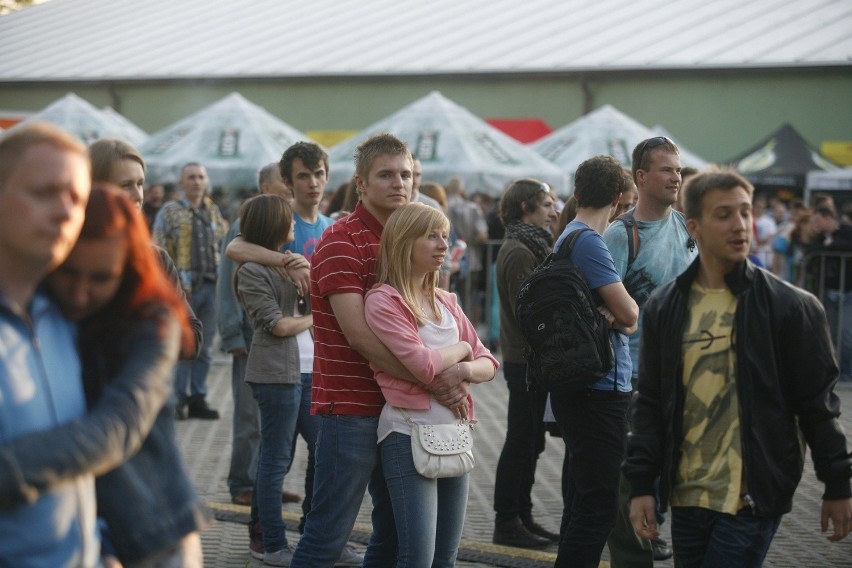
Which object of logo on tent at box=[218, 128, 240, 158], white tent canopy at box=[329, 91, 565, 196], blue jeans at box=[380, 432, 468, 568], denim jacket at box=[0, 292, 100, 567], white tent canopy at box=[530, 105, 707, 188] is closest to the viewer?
denim jacket at box=[0, 292, 100, 567]

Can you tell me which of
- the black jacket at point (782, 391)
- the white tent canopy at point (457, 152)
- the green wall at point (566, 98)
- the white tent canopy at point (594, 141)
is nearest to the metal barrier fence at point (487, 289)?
the white tent canopy at point (457, 152)

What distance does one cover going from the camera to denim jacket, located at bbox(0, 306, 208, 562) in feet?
7.18

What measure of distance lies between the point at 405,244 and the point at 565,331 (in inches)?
36.9

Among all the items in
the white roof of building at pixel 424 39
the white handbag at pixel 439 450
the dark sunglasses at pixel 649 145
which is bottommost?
the white handbag at pixel 439 450

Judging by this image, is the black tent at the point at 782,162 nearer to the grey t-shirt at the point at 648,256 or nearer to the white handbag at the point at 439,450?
the grey t-shirt at the point at 648,256

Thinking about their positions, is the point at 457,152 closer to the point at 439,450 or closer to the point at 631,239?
the point at 631,239

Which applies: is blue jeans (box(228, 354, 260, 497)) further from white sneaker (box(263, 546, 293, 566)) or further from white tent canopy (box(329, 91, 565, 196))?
white tent canopy (box(329, 91, 565, 196))

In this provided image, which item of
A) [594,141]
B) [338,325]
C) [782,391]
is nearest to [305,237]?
[338,325]

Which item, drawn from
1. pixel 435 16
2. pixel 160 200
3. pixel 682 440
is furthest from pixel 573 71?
pixel 682 440

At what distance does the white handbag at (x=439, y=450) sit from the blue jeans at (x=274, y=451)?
1.76 metres

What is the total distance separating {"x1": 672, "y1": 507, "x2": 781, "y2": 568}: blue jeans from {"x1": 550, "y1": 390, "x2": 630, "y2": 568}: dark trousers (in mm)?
1049

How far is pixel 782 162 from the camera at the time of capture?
22.2 metres

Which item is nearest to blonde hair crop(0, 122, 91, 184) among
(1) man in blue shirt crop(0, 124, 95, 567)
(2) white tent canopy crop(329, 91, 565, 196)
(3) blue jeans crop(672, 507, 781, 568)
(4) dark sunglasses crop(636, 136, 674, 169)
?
(1) man in blue shirt crop(0, 124, 95, 567)

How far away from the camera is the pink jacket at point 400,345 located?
4.20 metres
